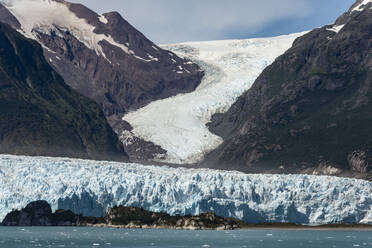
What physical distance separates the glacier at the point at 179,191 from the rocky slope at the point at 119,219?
4.13 ft

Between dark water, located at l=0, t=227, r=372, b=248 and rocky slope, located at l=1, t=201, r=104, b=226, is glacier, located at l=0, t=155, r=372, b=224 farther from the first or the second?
dark water, located at l=0, t=227, r=372, b=248

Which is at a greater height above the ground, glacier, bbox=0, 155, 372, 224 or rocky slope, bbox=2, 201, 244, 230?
glacier, bbox=0, 155, 372, 224

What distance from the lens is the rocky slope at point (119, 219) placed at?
134m

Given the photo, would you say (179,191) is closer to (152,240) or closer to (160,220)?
(160,220)

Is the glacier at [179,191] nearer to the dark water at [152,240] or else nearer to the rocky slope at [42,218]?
the rocky slope at [42,218]

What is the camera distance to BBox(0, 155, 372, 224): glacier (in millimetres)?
131750

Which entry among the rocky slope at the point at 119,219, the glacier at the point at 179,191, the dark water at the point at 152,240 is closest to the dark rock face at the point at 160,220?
the rocky slope at the point at 119,219

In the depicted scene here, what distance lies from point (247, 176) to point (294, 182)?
8.44 metres

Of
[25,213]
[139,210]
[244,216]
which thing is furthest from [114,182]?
[244,216]

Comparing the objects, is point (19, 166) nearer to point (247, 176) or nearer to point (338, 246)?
point (247, 176)

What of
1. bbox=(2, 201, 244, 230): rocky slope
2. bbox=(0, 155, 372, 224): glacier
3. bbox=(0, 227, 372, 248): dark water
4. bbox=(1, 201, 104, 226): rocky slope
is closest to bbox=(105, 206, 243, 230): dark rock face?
bbox=(2, 201, 244, 230): rocky slope

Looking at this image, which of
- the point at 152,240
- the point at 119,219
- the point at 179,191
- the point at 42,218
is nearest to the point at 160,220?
the point at 179,191

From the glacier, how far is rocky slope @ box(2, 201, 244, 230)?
49.6 inches

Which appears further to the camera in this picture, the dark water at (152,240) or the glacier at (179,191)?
the glacier at (179,191)
